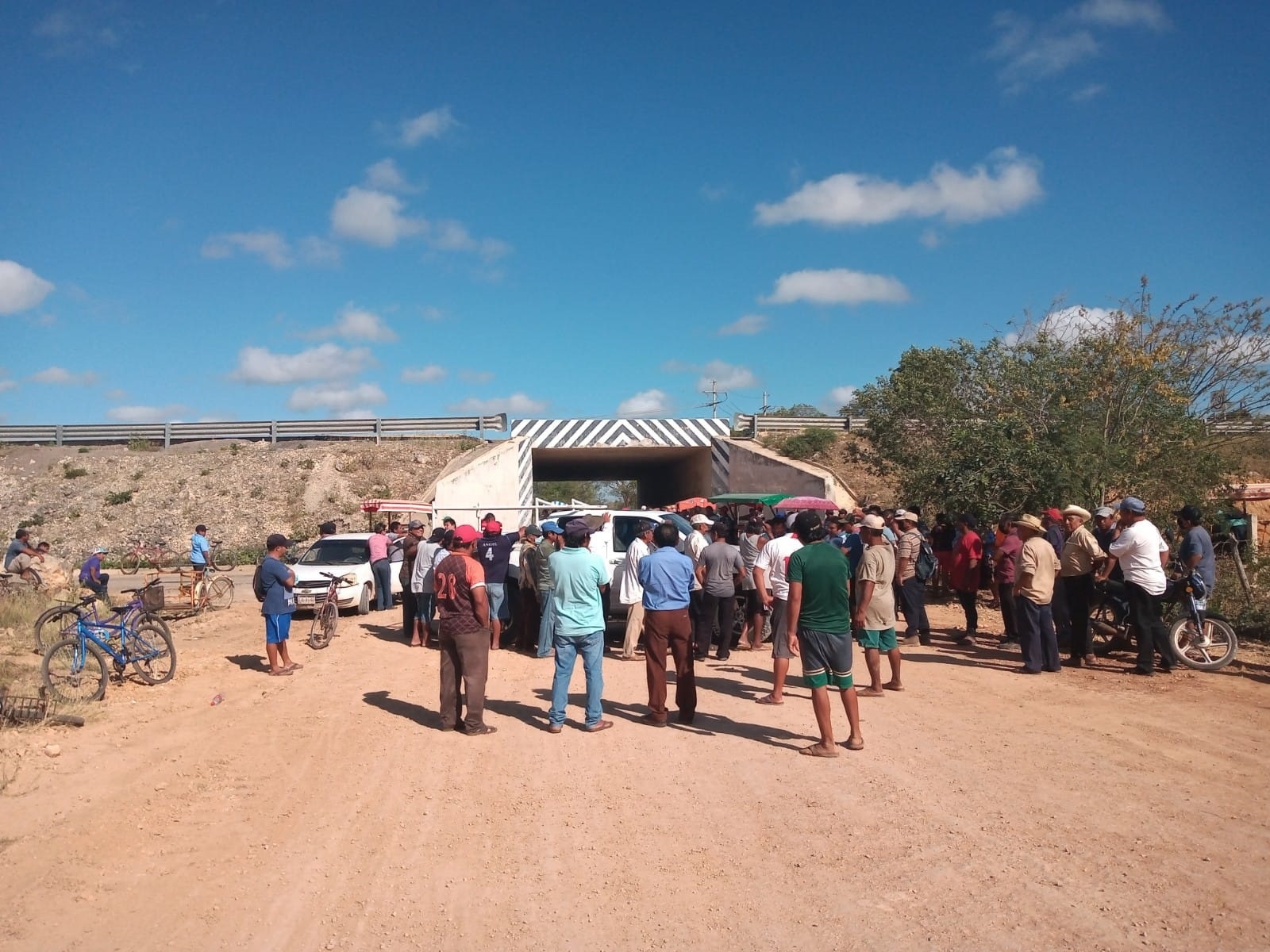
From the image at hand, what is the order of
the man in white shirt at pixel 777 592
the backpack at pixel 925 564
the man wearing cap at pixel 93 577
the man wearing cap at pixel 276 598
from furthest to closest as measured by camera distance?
1. the man wearing cap at pixel 93 577
2. the backpack at pixel 925 564
3. the man wearing cap at pixel 276 598
4. the man in white shirt at pixel 777 592

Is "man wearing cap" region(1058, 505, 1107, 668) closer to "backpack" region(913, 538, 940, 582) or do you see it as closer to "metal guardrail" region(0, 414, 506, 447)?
"backpack" region(913, 538, 940, 582)

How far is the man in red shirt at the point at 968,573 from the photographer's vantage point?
43.3 ft

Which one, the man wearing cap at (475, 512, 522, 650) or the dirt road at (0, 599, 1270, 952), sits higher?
the man wearing cap at (475, 512, 522, 650)

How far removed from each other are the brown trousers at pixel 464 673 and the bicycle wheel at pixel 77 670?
3933mm

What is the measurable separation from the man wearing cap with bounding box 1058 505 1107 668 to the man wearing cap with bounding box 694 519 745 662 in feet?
12.3

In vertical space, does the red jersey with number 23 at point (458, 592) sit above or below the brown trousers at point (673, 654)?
above

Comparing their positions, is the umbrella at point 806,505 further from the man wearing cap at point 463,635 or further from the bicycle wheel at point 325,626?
the man wearing cap at point 463,635

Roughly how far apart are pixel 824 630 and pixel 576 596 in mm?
2193

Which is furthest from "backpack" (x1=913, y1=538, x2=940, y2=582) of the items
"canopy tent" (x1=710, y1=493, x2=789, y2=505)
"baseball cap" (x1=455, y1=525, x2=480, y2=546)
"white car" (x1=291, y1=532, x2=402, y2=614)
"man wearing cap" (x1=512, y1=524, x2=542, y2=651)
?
"canopy tent" (x1=710, y1=493, x2=789, y2=505)

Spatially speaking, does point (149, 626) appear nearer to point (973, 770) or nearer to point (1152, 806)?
point (973, 770)

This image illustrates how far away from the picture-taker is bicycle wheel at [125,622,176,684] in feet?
34.7

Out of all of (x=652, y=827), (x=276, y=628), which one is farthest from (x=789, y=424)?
(x=652, y=827)

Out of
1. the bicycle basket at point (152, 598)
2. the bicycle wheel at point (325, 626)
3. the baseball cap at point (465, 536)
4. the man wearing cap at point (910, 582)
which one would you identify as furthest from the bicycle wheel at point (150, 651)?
the man wearing cap at point (910, 582)

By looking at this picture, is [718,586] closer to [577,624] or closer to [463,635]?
[577,624]
